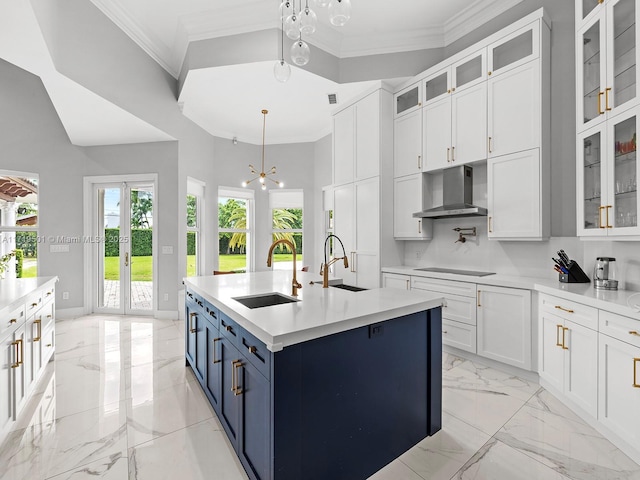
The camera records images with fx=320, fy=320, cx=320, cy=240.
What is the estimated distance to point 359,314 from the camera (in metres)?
1.59

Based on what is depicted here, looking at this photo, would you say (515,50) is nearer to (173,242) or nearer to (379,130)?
(379,130)

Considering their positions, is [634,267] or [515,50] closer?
[634,267]

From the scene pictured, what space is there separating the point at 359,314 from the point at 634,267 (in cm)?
225

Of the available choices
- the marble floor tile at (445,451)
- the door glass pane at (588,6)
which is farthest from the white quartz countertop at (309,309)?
the door glass pane at (588,6)

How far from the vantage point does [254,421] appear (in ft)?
5.04

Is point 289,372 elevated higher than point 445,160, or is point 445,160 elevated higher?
point 445,160

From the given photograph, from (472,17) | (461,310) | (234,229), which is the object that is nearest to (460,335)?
(461,310)

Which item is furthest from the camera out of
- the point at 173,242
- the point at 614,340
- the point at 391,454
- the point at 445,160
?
the point at 173,242

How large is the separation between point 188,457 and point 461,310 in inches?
104

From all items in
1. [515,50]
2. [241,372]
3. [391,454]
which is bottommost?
[391,454]

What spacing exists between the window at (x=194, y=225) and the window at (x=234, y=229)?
15.0 inches

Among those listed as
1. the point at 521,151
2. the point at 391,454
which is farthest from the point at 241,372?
the point at 521,151

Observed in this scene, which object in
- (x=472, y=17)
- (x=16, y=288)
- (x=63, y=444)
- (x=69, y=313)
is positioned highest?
(x=472, y=17)

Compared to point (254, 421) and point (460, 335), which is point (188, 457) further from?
point (460, 335)
